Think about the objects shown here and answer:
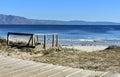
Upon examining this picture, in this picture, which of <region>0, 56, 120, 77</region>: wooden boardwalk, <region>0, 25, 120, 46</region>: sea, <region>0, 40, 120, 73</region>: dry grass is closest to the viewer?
<region>0, 56, 120, 77</region>: wooden boardwalk

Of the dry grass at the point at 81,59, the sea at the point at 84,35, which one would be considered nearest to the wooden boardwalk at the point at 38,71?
the dry grass at the point at 81,59

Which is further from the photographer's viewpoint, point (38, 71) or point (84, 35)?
point (84, 35)

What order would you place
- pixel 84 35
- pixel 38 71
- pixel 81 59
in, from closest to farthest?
pixel 38 71, pixel 81 59, pixel 84 35

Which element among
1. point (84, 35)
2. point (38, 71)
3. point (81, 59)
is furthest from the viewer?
point (84, 35)

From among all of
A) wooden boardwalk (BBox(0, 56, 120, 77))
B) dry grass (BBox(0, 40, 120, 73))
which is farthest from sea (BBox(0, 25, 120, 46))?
wooden boardwalk (BBox(0, 56, 120, 77))

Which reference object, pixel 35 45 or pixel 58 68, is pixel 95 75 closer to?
pixel 58 68

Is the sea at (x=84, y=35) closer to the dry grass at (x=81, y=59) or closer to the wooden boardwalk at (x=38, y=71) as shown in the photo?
the dry grass at (x=81, y=59)

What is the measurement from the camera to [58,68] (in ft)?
32.1

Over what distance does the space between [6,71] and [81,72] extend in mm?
2092

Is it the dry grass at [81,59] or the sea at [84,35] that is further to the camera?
the sea at [84,35]

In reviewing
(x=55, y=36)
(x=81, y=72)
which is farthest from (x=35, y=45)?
(x=81, y=72)

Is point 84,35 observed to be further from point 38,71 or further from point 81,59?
point 38,71

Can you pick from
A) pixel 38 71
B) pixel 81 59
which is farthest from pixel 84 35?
pixel 38 71

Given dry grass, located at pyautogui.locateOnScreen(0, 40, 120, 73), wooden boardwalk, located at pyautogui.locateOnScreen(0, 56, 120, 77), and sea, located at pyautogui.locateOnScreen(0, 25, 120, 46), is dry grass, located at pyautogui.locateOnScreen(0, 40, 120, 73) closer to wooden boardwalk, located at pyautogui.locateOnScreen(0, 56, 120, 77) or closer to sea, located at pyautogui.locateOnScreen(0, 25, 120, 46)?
wooden boardwalk, located at pyautogui.locateOnScreen(0, 56, 120, 77)
